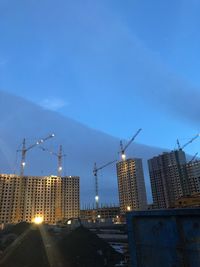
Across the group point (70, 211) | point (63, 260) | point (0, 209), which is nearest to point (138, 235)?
point (63, 260)

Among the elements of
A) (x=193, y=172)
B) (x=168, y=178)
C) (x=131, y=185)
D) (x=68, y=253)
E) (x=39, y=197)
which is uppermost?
(x=193, y=172)

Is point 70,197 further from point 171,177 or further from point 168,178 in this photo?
point 171,177

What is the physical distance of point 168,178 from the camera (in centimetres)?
9931

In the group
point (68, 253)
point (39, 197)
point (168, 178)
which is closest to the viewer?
point (68, 253)

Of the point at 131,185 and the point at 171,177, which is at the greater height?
the point at 171,177

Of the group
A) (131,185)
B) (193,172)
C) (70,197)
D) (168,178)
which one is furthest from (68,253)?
(70,197)

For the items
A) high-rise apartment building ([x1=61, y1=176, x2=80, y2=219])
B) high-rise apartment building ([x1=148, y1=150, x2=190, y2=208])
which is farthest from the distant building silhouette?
high-rise apartment building ([x1=61, y1=176, x2=80, y2=219])

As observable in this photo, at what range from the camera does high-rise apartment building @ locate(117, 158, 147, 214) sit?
4227 inches

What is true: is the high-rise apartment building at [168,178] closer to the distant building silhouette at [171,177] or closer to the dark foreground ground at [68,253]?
the distant building silhouette at [171,177]

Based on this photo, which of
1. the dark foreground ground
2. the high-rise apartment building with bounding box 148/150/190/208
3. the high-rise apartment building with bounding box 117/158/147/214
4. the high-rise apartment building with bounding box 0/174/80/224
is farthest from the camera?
the high-rise apartment building with bounding box 117/158/147/214

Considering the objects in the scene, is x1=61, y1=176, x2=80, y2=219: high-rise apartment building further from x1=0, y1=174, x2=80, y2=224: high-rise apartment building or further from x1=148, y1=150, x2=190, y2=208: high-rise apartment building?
x1=148, y1=150, x2=190, y2=208: high-rise apartment building

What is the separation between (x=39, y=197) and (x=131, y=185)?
40.5 m

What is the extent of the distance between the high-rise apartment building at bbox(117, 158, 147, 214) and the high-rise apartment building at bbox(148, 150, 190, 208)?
21.0ft

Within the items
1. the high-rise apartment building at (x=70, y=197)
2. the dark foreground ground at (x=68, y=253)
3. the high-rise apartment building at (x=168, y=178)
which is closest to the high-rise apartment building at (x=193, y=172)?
the high-rise apartment building at (x=168, y=178)
